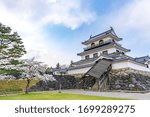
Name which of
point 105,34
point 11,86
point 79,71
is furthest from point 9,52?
point 105,34

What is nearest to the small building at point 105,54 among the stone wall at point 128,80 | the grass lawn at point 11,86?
the stone wall at point 128,80

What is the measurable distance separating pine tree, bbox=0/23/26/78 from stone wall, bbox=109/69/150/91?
924cm

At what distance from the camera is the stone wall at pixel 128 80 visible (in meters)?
17.2

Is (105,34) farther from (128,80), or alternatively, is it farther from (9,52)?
(9,52)

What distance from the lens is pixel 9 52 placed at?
1662cm

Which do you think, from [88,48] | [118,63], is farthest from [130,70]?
[88,48]

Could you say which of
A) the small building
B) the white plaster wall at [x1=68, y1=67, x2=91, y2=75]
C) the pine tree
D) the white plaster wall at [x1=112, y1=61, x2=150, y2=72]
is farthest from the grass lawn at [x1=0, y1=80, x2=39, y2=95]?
the white plaster wall at [x1=112, y1=61, x2=150, y2=72]

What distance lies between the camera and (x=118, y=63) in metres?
19.5

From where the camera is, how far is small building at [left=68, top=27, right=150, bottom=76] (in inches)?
790

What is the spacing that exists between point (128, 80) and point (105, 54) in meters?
4.94

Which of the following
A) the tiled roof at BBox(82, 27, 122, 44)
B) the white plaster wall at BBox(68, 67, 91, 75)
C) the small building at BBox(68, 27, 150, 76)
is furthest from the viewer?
the tiled roof at BBox(82, 27, 122, 44)

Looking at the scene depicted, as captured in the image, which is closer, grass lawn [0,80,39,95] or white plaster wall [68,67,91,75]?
grass lawn [0,80,39,95]

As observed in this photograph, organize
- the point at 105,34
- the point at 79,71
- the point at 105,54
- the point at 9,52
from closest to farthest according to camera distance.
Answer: the point at 9,52 < the point at 105,54 < the point at 79,71 < the point at 105,34

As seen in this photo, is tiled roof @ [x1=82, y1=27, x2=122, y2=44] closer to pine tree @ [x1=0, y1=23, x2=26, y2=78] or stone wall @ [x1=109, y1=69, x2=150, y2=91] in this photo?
stone wall @ [x1=109, y1=69, x2=150, y2=91]
